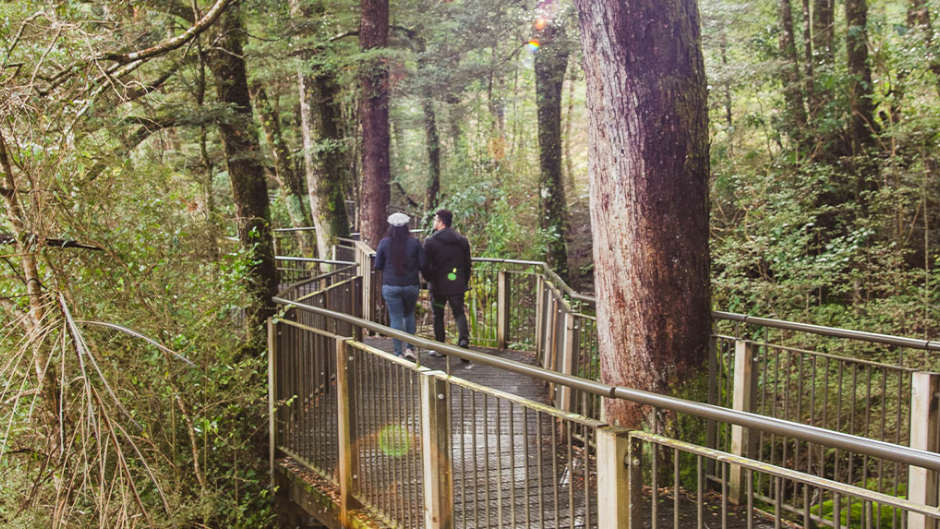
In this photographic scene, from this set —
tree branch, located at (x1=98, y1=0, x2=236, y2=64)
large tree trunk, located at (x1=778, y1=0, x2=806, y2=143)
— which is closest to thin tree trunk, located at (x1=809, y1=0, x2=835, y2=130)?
large tree trunk, located at (x1=778, y1=0, x2=806, y2=143)

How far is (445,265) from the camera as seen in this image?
29.0 feet

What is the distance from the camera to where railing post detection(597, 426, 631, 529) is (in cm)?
282

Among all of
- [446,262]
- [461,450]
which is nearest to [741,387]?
[461,450]

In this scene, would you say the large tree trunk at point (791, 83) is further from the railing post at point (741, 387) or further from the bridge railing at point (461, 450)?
the railing post at point (741, 387)

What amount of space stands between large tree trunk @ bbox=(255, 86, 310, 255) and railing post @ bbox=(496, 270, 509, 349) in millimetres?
10280

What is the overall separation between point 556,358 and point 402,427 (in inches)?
117

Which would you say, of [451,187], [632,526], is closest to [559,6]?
[451,187]

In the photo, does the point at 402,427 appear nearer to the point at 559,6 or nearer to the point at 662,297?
the point at 662,297

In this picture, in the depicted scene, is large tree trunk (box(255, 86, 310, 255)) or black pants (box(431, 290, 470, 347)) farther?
large tree trunk (box(255, 86, 310, 255))

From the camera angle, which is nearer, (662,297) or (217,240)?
(662,297)

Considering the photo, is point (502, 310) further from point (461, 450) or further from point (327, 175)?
point (327, 175)

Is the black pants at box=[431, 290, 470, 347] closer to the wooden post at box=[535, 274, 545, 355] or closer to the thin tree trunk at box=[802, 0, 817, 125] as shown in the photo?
the wooden post at box=[535, 274, 545, 355]

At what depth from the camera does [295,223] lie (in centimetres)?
2214

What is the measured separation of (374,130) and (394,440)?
9.79 m
